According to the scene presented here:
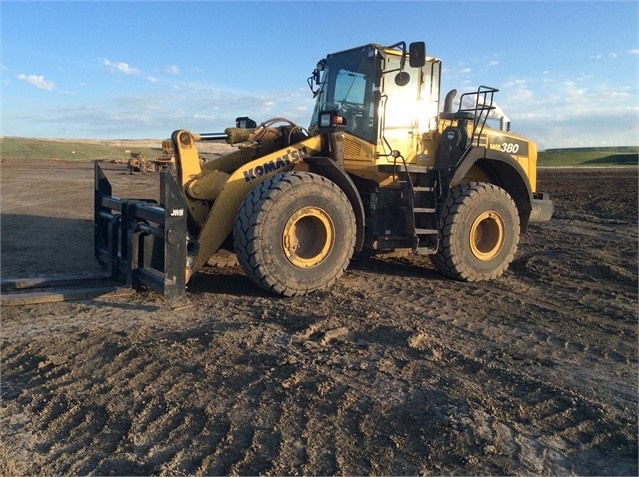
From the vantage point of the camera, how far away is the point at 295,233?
600 cm

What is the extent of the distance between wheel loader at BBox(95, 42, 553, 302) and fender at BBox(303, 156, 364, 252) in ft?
0.05

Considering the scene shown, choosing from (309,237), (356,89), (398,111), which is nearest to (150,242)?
(309,237)

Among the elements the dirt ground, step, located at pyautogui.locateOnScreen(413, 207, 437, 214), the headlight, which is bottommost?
the dirt ground

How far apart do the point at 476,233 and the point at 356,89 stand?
2489 millimetres

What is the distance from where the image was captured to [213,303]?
5.62m

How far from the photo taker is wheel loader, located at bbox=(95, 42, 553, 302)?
5.63m

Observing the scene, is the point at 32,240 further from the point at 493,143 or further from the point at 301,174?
the point at 493,143

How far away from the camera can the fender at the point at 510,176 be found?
24.1ft

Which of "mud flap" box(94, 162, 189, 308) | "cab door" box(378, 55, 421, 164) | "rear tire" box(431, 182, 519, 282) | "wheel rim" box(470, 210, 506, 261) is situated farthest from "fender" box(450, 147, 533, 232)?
"mud flap" box(94, 162, 189, 308)

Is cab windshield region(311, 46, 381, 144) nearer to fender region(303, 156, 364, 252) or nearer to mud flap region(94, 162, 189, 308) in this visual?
fender region(303, 156, 364, 252)

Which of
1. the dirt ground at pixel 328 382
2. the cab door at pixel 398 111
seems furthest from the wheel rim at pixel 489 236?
the cab door at pixel 398 111

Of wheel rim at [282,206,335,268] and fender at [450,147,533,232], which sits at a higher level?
fender at [450,147,533,232]

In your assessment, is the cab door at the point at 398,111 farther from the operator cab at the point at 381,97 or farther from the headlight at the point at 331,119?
the headlight at the point at 331,119

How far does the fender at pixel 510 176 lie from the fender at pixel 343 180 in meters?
1.90
